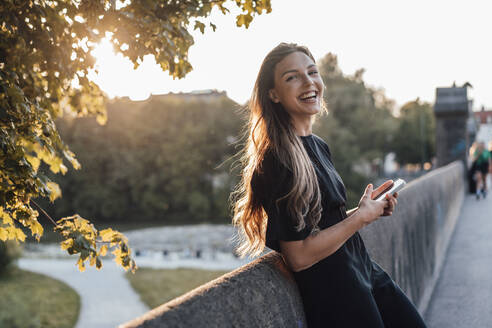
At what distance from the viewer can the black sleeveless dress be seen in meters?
1.88

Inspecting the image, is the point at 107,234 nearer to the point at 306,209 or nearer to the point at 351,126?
the point at 306,209

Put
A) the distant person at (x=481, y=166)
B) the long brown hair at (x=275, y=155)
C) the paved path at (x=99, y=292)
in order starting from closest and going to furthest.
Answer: the long brown hair at (x=275, y=155), the distant person at (x=481, y=166), the paved path at (x=99, y=292)

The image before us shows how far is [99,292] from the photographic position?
22.6 meters

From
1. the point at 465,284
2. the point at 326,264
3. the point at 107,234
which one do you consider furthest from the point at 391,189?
the point at 465,284

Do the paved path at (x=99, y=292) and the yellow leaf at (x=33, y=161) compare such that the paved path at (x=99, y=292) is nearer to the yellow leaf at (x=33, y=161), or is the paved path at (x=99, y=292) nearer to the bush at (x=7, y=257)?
the bush at (x=7, y=257)

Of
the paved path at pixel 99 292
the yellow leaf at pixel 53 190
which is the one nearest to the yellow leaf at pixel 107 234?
the yellow leaf at pixel 53 190

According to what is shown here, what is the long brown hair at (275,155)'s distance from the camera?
187 cm

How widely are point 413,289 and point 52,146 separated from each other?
2920 millimetres

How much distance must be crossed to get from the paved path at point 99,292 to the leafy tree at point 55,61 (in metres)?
15.0

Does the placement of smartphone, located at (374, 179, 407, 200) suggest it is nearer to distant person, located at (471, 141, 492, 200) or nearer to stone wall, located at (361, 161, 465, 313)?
stone wall, located at (361, 161, 465, 313)

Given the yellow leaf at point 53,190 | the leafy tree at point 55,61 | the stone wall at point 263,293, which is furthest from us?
the yellow leaf at point 53,190

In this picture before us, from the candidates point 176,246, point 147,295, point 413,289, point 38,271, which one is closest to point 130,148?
point 176,246

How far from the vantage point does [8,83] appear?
2.69 metres

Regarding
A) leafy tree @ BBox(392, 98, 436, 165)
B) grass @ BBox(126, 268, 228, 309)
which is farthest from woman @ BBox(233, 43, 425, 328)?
leafy tree @ BBox(392, 98, 436, 165)
